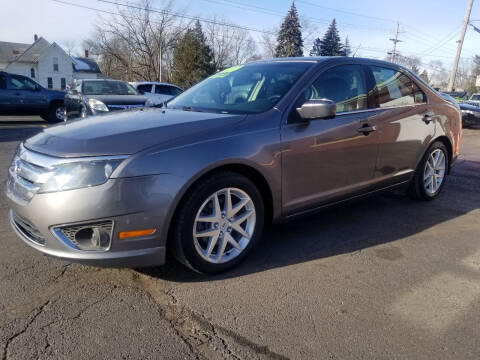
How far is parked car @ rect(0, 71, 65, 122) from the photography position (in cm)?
1280

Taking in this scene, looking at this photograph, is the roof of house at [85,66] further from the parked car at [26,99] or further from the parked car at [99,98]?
the parked car at [99,98]

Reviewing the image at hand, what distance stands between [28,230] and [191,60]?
1376 inches

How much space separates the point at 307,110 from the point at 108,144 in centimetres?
151

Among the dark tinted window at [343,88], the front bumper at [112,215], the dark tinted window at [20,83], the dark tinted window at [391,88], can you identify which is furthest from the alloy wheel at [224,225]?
the dark tinted window at [20,83]

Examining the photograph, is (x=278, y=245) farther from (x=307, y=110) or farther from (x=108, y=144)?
(x=108, y=144)

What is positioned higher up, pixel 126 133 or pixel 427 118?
pixel 427 118

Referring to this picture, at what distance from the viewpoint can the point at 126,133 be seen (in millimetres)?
2518

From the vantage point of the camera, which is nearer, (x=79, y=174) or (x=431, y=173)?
(x=79, y=174)

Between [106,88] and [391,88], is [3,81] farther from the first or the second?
[391,88]

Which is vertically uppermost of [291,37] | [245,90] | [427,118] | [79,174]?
[291,37]

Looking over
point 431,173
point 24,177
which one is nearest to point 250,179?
point 24,177

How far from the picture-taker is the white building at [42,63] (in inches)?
2362

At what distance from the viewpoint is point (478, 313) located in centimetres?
248

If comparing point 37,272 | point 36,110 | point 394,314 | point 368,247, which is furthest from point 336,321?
point 36,110
